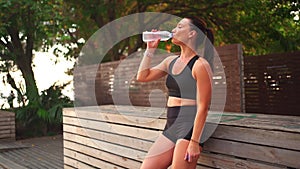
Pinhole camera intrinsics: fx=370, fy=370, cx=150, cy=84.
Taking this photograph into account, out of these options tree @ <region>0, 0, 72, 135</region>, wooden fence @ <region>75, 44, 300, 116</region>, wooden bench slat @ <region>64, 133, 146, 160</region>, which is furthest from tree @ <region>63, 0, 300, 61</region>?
wooden bench slat @ <region>64, 133, 146, 160</region>

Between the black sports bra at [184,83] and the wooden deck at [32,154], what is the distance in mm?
4103

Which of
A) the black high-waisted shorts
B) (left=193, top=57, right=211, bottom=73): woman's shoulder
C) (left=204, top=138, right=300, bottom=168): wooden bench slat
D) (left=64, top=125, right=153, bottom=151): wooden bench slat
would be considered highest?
(left=193, top=57, right=211, bottom=73): woman's shoulder

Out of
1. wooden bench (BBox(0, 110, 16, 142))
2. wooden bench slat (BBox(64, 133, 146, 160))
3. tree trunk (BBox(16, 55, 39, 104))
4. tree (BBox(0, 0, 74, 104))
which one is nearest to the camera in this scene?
wooden bench slat (BBox(64, 133, 146, 160))

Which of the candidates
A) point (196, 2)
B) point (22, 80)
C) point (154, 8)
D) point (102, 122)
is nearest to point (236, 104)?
point (102, 122)

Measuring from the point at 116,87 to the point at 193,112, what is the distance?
688 centimetres

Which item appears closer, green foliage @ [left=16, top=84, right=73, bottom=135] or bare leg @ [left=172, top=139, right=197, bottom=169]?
bare leg @ [left=172, top=139, right=197, bottom=169]

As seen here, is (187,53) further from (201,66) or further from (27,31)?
(27,31)

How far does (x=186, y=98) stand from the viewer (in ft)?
7.18

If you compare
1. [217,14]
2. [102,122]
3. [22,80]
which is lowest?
[102,122]

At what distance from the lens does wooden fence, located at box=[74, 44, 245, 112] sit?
582 cm

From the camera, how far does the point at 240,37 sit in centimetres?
1077

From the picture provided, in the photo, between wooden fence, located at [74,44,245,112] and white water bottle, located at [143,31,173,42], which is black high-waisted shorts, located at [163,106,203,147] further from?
wooden fence, located at [74,44,245,112]

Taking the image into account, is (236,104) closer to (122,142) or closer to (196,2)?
(122,142)

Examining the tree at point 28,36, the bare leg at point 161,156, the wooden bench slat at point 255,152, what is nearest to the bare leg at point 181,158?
the bare leg at point 161,156
